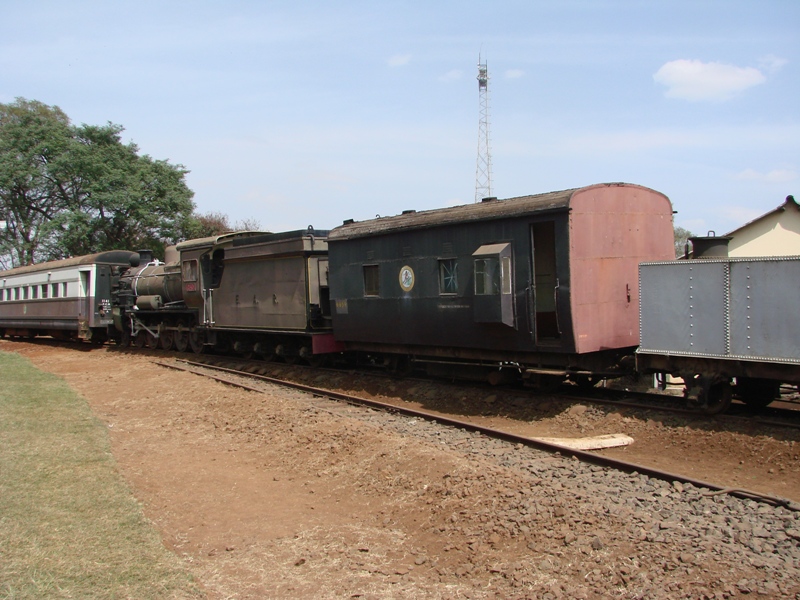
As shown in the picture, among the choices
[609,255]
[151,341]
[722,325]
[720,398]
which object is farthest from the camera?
[151,341]

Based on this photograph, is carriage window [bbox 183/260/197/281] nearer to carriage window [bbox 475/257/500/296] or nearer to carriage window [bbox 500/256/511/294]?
carriage window [bbox 475/257/500/296]

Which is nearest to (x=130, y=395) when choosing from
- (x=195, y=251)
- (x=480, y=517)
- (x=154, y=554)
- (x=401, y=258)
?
(x=195, y=251)

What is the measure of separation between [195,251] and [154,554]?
1315 cm

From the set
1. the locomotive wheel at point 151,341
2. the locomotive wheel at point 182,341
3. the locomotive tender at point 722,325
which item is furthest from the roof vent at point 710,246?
the locomotive wheel at point 151,341

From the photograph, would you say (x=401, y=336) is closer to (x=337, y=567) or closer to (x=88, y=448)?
(x=88, y=448)

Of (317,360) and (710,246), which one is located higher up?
(710,246)

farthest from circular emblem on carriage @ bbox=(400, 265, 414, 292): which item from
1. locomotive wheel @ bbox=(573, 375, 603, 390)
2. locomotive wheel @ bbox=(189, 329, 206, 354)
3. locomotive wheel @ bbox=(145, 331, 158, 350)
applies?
locomotive wheel @ bbox=(145, 331, 158, 350)

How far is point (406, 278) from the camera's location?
12070mm

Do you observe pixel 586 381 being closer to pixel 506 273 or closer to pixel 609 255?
pixel 609 255

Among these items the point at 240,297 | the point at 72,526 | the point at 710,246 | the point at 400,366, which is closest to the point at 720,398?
the point at 710,246

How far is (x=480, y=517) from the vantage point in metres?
6.09

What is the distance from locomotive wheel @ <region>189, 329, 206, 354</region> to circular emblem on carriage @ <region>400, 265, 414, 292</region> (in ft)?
28.6

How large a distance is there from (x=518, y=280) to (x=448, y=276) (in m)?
1.51

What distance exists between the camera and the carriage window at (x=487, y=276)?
10203mm
